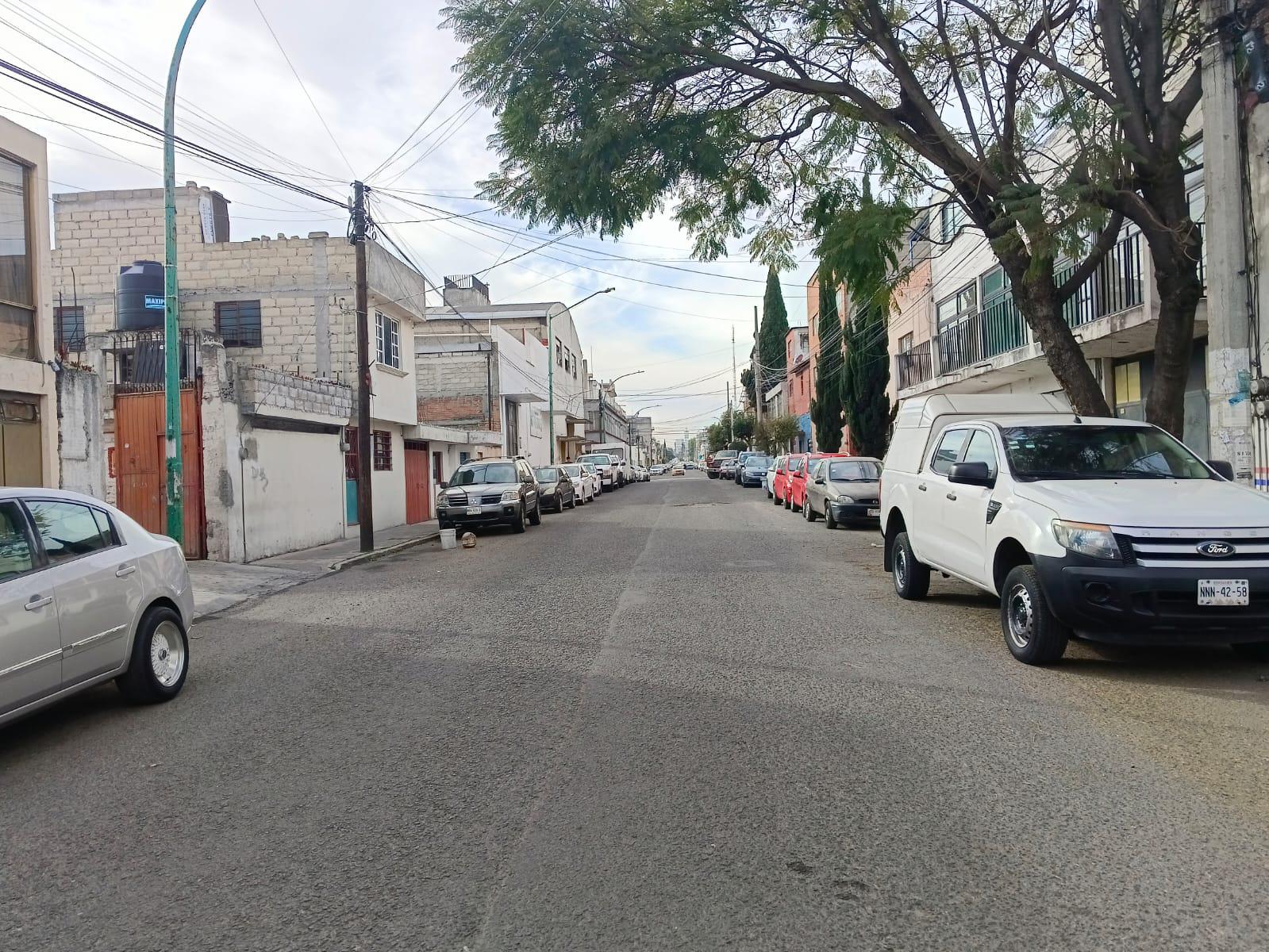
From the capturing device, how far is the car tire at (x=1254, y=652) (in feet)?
21.6

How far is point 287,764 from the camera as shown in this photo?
486 cm

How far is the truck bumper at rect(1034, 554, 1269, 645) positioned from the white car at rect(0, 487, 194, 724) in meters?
6.13

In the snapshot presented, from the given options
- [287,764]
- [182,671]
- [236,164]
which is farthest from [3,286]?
[287,764]

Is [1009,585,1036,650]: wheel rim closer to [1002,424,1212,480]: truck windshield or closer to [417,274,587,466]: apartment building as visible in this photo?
[1002,424,1212,480]: truck windshield

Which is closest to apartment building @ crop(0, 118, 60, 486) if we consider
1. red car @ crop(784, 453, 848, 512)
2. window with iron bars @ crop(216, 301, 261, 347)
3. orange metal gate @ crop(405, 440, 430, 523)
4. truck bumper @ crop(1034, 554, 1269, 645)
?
window with iron bars @ crop(216, 301, 261, 347)

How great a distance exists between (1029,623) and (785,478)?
765 inches

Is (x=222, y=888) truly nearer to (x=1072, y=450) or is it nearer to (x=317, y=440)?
(x=1072, y=450)

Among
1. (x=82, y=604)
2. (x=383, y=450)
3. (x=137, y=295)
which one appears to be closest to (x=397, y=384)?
(x=383, y=450)

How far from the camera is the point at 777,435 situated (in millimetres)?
52562

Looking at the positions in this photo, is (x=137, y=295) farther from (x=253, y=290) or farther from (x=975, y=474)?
(x=975, y=474)

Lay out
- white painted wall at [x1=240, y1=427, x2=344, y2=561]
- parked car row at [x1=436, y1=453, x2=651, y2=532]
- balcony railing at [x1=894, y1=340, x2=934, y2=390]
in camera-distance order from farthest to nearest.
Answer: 1. balcony railing at [x1=894, y1=340, x2=934, y2=390]
2. parked car row at [x1=436, y1=453, x2=651, y2=532]
3. white painted wall at [x1=240, y1=427, x2=344, y2=561]

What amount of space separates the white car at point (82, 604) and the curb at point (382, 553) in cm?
837

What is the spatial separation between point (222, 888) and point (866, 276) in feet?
30.9

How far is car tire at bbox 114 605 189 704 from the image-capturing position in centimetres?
613
